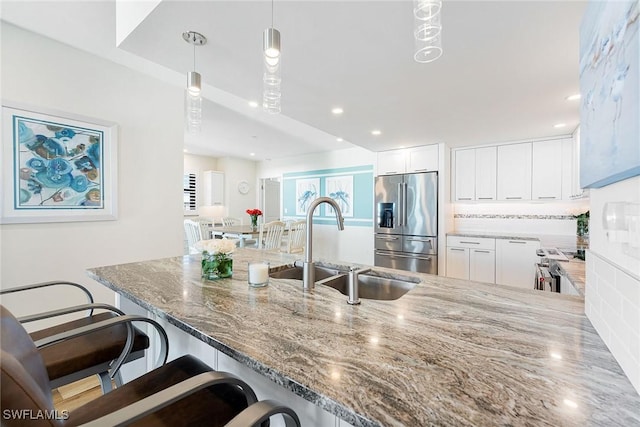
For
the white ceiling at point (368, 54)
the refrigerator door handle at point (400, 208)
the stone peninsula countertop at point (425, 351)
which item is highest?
the white ceiling at point (368, 54)

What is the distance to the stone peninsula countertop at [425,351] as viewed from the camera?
528 mm

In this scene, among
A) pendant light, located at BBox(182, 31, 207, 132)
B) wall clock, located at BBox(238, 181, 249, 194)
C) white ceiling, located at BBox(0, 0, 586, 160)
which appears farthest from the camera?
wall clock, located at BBox(238, 181, 249, 194)

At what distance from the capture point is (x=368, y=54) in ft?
6.00

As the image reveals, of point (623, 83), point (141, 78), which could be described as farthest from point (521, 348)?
point (141, 78)

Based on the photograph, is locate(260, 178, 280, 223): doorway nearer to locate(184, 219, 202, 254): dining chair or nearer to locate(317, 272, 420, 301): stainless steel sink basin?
locate(184, 219, 202, 254): dining chair

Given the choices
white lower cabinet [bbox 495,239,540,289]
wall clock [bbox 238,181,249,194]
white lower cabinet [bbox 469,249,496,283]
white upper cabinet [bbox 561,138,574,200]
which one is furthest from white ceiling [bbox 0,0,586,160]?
wall clock [bbox 238,181,249,194]

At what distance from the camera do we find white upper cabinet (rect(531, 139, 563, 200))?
3.73 metres

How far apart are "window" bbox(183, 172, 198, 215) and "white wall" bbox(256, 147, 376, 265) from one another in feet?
7.98

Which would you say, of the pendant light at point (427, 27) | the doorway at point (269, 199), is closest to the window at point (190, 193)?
the doorway at point (269, 199)

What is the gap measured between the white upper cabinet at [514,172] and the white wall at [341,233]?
214cm

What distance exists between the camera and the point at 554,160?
3.76m

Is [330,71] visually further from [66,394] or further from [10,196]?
[66,394]

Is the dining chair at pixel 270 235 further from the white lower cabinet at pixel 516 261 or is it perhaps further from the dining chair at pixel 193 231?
the white lower cabinet at pixel 516 261

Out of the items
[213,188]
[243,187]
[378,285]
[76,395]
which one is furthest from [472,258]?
[213,188]
